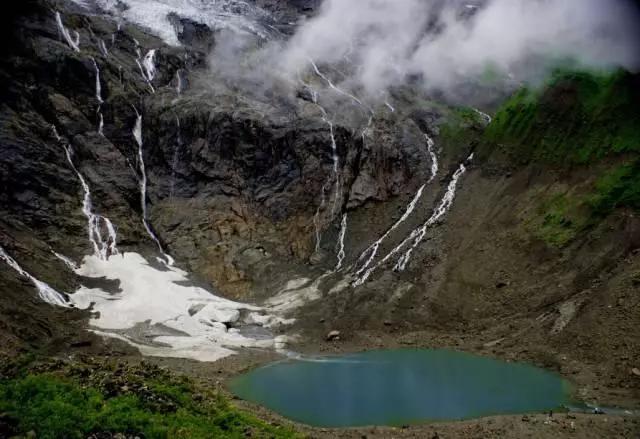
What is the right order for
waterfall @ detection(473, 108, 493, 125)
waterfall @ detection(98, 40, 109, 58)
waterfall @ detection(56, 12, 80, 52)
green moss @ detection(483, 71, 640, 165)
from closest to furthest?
→ green moss @ detection(483, 71, 640, 165) → waterfall @ detection(473, 108, 493, 125) → waterfall @ detection(56, 12, 80, 52) → waterfall @ detection(98, 40, 109, 58)

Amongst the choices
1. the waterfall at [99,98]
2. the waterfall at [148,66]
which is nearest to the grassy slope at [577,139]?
the waterfall at [148,66]

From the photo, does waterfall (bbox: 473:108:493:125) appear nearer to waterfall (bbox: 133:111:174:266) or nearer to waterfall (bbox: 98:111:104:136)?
waterfall (bbox: 133:111:174:266)

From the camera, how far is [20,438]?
44.8 feet

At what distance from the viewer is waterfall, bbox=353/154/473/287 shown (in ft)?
170

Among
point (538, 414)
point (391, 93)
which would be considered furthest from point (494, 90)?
point (538, 414)

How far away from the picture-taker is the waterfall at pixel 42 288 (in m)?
44.8

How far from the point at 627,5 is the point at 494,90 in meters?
21.9

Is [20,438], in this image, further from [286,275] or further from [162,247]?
[162,247]

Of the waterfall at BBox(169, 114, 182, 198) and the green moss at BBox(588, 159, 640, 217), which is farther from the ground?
the waterfall at BBox(169, 114, 182, 198)

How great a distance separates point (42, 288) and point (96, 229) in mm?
13078

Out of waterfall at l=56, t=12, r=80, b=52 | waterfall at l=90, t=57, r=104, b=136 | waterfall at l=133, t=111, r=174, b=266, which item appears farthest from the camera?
waterfall at l=56, t=12, r=80, b=52

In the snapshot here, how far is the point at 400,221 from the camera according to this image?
59.3 metres

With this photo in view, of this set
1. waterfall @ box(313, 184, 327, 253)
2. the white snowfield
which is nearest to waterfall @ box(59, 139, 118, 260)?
the white snowfield

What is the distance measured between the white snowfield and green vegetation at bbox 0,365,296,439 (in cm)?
2092
